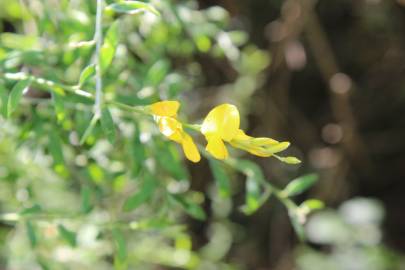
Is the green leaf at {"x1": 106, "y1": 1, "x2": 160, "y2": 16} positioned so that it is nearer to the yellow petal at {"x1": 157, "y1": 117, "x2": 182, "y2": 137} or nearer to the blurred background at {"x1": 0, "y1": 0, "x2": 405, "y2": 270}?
the yellow petal at {"x1": 157, "y1": 117, "x2": 182, "y2": 137}

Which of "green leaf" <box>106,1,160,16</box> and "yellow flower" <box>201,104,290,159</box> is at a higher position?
"green leaf" <box>106,1,160,16</box>

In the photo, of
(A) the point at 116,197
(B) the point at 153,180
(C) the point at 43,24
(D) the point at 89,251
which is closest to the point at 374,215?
(A) the point at 116,197

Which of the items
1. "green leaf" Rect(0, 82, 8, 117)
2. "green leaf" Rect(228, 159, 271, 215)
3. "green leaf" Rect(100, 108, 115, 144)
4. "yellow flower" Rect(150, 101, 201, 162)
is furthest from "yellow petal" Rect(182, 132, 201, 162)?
"green leaf" Rect(228, 159, 271, 215)

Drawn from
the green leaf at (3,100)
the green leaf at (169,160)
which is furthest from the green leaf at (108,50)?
the green leaf at (169,160)

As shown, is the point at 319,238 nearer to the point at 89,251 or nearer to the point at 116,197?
the point at 116,197

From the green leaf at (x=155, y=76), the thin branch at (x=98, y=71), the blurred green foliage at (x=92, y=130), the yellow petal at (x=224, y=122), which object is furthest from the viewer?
the green leaf at (x=155, y=76)

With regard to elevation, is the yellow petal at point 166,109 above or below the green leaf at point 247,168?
below

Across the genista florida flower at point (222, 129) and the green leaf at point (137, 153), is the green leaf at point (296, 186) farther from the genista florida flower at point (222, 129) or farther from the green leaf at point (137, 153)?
the genista florida flower at point (222, 129)
